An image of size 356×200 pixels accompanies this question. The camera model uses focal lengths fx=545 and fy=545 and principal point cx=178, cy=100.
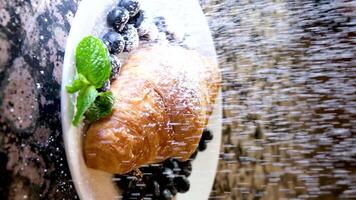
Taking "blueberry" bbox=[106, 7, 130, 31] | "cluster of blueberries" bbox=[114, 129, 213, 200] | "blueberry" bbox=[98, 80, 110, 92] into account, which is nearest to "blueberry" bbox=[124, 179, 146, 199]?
"cluster of blueberries" bbox=[114, 129, 213, 200]

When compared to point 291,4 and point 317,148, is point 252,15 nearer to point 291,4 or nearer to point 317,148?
point 291,4

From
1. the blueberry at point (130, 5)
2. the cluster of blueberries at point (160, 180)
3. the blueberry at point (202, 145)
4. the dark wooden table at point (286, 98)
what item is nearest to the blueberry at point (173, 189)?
the cluster of blueberries at point (160, 180)

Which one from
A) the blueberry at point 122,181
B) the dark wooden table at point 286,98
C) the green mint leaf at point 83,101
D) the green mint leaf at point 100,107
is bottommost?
the dark wooden table at point 286,98

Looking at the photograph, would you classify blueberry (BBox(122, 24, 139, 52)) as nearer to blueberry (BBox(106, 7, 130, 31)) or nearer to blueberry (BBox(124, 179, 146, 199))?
blueberry (BBox(106, 7, 130, 31))

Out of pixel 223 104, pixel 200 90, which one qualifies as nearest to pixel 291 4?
→ pixel 223 104

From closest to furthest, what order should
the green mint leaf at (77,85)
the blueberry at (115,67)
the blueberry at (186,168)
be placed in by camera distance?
the green mint leaf at (77,85), the blueberry at (115,67), the blueberry at (186,168)

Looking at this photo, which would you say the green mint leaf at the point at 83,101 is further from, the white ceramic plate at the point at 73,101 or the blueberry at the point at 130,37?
the blueberry at the point at 130,37

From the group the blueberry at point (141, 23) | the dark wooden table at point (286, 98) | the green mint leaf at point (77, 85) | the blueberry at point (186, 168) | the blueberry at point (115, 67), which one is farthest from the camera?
the dark wooden table at point (286, 98)
